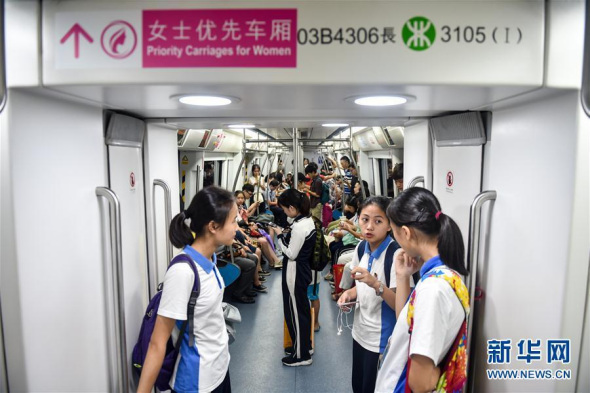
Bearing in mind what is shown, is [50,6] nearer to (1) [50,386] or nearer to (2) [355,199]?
(1) [50,386]

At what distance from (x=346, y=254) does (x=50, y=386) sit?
427 centimetres

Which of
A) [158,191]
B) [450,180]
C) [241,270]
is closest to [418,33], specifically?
[450,180]

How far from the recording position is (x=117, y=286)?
1.96 m

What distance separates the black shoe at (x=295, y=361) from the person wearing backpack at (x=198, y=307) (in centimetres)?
205

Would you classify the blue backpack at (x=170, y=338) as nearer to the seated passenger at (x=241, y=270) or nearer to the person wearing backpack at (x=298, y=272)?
the person wearing backpack at (x=298, y=272)

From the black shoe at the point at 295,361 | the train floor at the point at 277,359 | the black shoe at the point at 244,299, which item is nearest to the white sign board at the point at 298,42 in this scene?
the train floor at the point at 277,359

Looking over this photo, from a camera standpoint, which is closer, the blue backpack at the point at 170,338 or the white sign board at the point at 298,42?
the white sign board at the point at 298,42

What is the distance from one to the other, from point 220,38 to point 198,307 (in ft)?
4.15

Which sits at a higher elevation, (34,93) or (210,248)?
(34,93)

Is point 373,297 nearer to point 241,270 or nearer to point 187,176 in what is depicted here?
point 241,270

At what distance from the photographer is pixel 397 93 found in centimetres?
156

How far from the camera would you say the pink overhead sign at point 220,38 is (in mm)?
1300

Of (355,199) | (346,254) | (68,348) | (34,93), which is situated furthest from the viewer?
(355,199)

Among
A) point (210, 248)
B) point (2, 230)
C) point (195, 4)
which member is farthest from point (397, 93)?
point (2, 230)
